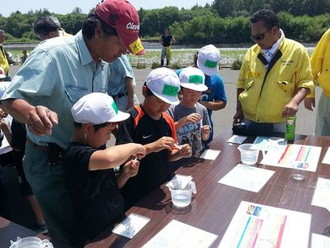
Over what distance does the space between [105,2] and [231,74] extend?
33.3 feet

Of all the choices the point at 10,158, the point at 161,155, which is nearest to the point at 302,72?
the point at 161,155

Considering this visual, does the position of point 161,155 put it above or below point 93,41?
below

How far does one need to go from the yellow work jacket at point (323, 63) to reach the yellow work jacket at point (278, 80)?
18.6 inches

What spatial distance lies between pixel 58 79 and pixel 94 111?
29 cm

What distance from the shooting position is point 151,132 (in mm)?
2062

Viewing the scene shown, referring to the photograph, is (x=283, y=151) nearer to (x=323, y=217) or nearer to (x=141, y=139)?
(x=323, y=217)

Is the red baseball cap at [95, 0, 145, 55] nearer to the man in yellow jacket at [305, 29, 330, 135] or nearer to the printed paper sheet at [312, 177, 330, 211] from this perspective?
the printed paper sheet at [312, 177, 330, 211]

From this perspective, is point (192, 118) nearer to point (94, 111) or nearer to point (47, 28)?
point (94, 111)

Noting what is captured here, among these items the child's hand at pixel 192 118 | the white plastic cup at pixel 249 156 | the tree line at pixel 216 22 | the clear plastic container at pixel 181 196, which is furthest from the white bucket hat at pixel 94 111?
the tree line at pixel 216 22

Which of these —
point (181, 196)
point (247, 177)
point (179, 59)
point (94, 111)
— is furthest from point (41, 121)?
point (179, 59)

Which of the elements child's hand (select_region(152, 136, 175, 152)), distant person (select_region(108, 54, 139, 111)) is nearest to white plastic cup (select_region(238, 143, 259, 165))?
child's hand (select_region(152, 136, 175, 152))

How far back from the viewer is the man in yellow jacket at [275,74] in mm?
2891

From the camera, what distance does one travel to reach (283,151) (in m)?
2.46

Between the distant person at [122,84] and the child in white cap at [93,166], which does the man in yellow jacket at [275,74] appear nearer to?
the distant person at [122,84]
